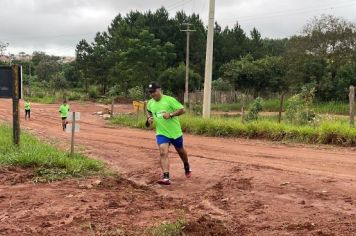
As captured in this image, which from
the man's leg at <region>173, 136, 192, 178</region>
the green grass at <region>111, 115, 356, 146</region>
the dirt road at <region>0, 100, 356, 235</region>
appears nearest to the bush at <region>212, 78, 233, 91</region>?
the green grass at <region>111, 115, 356, 146</region>

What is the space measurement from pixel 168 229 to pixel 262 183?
10.3 feet

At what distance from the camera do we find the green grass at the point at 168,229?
5.71 m

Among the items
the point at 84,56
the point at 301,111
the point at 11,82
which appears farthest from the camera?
the point at 84,56

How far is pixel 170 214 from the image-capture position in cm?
671

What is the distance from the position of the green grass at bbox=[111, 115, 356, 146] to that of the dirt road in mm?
850

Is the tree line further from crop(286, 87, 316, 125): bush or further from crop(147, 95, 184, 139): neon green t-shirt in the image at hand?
crop(147, 95, 184, 139): neon green t-shirt

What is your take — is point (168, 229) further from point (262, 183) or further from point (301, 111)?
point (301, 111)

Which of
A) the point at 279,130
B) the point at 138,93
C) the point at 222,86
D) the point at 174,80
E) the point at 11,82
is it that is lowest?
the point at 279,130

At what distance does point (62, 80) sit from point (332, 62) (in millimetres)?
38561

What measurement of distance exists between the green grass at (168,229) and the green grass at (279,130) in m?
9.58

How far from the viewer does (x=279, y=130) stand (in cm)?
1631

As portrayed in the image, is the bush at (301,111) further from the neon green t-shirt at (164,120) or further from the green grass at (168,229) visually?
the green grass at (168,229)

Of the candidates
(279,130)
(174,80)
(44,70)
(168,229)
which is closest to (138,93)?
(174,80)

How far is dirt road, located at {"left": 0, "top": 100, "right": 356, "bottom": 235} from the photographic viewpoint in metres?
6.31
